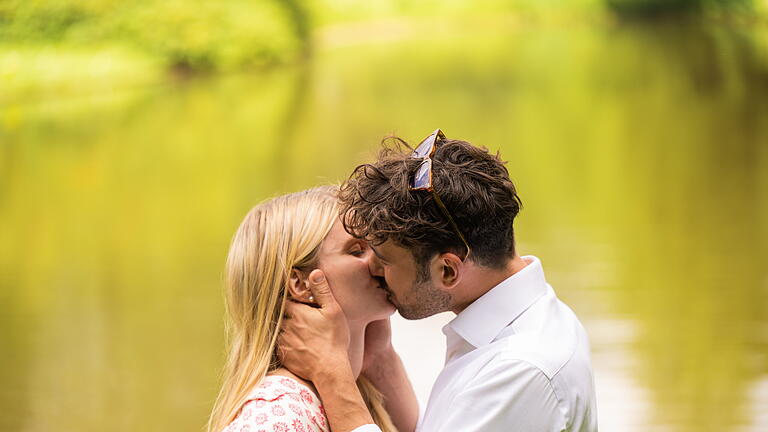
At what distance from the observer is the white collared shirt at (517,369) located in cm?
146

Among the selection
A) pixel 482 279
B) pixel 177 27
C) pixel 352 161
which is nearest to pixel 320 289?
pixel 482 279

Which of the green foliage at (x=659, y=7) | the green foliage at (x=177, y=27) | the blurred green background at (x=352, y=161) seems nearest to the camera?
the blurred green background at (x=352, y=161)

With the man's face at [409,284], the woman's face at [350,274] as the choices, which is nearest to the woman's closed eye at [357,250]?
the woman's face at [350,274]

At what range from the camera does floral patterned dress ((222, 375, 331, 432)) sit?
5.29ft

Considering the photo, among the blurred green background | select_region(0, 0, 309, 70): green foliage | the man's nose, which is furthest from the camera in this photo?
select_region(0, 0, 309, 70): green foliage

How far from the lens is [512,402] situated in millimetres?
1450

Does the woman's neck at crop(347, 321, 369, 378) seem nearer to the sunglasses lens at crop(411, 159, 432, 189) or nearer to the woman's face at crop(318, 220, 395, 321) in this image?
the woman's face at crop(318, 220, 395, 321)

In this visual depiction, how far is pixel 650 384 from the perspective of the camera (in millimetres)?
4898

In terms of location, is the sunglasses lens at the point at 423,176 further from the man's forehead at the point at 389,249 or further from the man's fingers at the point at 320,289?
the man's fingers at the point at 320,289

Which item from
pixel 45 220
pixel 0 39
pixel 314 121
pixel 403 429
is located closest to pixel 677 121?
pixel 314 121

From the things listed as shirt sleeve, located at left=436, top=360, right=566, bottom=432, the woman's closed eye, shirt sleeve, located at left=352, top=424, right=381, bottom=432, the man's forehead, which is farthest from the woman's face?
shirt sleeve, located at left=436, top=360, right=566, bottom=432

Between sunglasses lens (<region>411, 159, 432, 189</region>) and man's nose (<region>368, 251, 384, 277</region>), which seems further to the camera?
man's nose (<region>368, 251, 384, 277</region>)

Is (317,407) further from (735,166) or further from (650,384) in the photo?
(735,166)

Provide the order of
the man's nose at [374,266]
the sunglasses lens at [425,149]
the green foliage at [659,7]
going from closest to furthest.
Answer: the sunglasses lens at [425,149]
the man's nose at [374,266]
the green foliage at [659,7]
